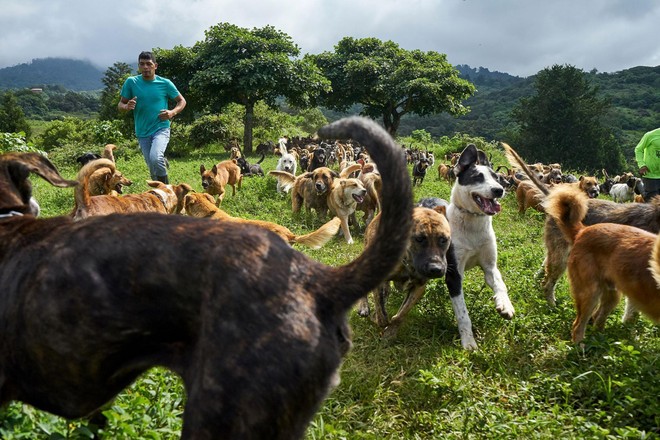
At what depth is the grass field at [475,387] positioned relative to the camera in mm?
2760

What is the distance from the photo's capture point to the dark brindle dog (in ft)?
4.73

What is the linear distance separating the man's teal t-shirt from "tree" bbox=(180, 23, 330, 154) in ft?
66.1

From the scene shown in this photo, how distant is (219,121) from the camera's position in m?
29.3

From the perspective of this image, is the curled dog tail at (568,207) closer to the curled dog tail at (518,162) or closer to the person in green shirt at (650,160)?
the curled dog tail at (518,162)

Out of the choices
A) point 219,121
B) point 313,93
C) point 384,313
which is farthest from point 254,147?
point 384,313

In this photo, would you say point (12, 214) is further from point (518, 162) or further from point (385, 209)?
point (518, 162)

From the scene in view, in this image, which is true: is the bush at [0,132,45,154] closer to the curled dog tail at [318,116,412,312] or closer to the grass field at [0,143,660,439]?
the grass field at [0,143,660,439]

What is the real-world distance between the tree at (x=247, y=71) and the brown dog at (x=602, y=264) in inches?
944

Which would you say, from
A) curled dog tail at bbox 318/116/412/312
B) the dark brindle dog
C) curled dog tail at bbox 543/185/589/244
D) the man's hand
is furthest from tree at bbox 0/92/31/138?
curled dog tail at bbox 318/116/412/312

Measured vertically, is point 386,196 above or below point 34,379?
above

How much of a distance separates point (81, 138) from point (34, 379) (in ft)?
99.9

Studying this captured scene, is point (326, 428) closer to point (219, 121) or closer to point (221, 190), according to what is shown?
point (221, 190)

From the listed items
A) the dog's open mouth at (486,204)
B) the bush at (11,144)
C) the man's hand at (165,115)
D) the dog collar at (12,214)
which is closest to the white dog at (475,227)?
the dog's open mouth at (486,204)

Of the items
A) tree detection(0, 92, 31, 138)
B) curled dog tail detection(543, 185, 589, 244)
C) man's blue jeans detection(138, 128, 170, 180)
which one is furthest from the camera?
tree detection(0, 92, 31, 138)
